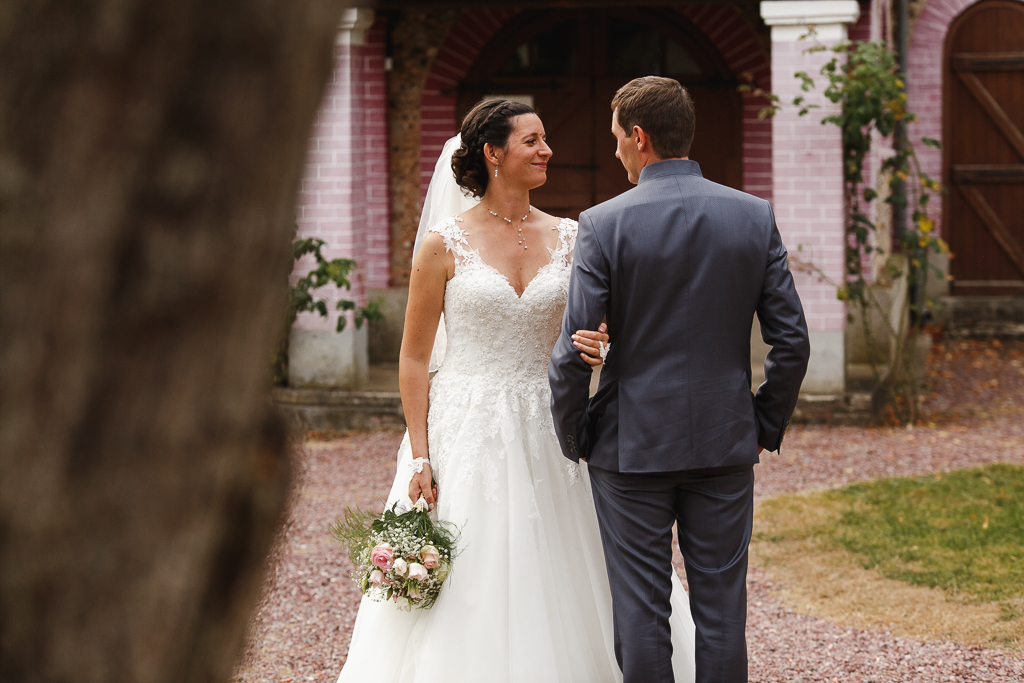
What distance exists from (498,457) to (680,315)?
32.3 inches

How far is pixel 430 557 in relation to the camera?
9.64 ft


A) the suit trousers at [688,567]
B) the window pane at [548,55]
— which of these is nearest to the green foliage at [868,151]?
the window pane at [548,55]

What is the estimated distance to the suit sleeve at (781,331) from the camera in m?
2.66

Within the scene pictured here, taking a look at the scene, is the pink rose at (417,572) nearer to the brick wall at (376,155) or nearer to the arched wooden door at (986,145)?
the brick wall at (376,155)

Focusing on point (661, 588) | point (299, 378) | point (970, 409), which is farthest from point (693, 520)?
point (970, 409)

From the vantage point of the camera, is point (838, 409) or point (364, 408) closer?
point (838, 409)

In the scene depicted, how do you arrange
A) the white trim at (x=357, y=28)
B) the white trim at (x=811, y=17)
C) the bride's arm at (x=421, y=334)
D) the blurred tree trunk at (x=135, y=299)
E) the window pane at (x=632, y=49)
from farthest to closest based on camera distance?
the window pane at (x=632, y=49)
the white trim at (x=357, y=28)
the white trim at (x=811, y=17)
the bride's arm at (x=421, y=334)
the blurred tree trunk at (x=135, y=299)

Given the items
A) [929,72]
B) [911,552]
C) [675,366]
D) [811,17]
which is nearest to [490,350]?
[675,366]

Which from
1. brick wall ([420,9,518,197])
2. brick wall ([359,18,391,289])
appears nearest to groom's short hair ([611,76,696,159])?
brick wall ([359,18,391,289])

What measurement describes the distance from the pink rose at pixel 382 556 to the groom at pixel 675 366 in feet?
2.04

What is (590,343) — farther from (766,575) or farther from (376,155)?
(376,155)

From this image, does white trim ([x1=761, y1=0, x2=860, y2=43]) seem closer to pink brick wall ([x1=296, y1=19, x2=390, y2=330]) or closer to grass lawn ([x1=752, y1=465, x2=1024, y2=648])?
pink brick wall ([x1=296, y1=19, x2=390, y2=330])

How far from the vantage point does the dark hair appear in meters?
3.17

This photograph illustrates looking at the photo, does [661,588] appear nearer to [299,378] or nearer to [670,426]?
[670,426]
